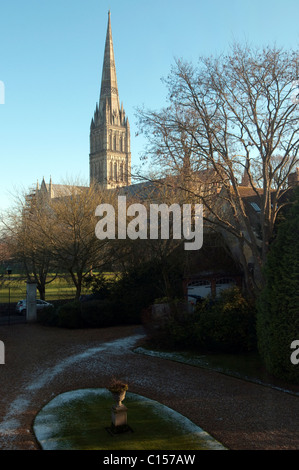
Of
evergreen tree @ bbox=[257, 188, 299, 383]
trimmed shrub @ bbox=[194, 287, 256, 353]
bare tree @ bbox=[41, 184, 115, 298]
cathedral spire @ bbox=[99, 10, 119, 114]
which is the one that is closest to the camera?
evergreen tree @ bbox=[257, 188, 299, 383]

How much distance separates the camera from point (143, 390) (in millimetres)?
10547

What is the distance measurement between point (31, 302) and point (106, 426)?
14999mm

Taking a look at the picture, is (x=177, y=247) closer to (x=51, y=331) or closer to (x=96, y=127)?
(x=51, y=331)

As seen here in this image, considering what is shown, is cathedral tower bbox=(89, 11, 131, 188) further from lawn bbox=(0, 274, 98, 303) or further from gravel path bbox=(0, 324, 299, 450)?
gravel path bbox=(0, 324, 299, 450)

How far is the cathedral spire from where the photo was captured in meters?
96.8

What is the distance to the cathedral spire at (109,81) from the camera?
96.8 meters

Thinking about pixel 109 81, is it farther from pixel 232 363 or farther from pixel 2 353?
pixel 232 363

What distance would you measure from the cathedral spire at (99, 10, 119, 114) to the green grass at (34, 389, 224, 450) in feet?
334

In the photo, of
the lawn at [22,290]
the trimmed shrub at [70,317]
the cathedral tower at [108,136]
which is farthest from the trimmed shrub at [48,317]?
the cathedral tower at [108,136]

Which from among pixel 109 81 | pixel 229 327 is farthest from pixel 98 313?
pixel 109 81

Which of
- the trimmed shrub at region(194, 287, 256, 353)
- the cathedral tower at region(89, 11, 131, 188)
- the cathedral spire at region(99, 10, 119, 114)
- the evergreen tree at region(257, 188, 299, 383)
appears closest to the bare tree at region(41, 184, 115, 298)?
the trimmed shrub at region(194, 287, 256, 353)

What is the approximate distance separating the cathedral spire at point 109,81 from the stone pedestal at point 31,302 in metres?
90.5

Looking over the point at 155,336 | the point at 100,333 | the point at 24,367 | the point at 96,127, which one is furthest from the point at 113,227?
the point at 96,127

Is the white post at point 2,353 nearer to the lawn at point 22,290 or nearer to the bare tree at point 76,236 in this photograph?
the bare tree at point 76,236
